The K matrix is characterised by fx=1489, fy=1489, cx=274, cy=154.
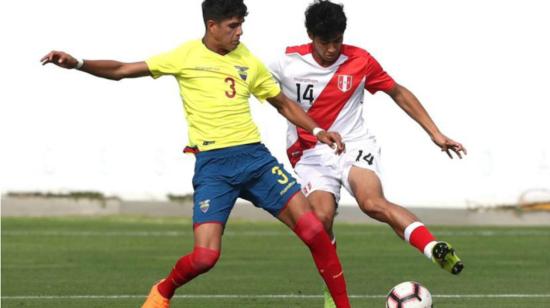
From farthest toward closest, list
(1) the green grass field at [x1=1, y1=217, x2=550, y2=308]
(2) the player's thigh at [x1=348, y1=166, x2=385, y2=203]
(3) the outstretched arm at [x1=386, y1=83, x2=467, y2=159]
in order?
1. (1) the green grass field at [x1=1, y1=217, x2=550, y2=308]
2. (3) the outstretched arm at [x1=386, y1=83, x2=467, y2=159]
3. (2) the player's thigh at [x1=348, y1=166, x2=385, y2=203]

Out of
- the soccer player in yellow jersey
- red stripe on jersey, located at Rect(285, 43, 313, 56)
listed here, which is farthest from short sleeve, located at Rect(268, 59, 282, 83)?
the soccer player in yellow jersey

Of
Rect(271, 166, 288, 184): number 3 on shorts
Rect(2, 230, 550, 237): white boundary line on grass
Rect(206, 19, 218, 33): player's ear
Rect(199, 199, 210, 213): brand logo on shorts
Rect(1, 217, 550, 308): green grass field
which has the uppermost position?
Rect(206, 19, 218, 33): player's ear

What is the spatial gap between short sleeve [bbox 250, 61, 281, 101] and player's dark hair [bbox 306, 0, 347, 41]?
60 cm

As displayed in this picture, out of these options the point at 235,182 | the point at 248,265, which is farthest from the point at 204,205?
the point at 248,265

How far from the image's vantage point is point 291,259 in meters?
15.7

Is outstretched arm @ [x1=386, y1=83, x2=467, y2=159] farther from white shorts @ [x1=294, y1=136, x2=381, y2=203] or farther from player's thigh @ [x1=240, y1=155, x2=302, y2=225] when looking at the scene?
player's thigh @ [x1=240, y1=155, x2=302, y2=225]

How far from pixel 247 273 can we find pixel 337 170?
339cm

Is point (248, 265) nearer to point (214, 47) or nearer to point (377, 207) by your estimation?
point (377, 207)

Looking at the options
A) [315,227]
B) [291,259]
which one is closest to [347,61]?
[315,227]

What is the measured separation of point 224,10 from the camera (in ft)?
32.2

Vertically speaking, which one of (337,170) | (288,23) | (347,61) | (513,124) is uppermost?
(347,61)

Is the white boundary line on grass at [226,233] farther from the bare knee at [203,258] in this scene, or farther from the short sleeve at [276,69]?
the bare knee at [203,258]

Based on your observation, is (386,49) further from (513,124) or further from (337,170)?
(337,170)

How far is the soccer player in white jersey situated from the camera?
1076 cm
